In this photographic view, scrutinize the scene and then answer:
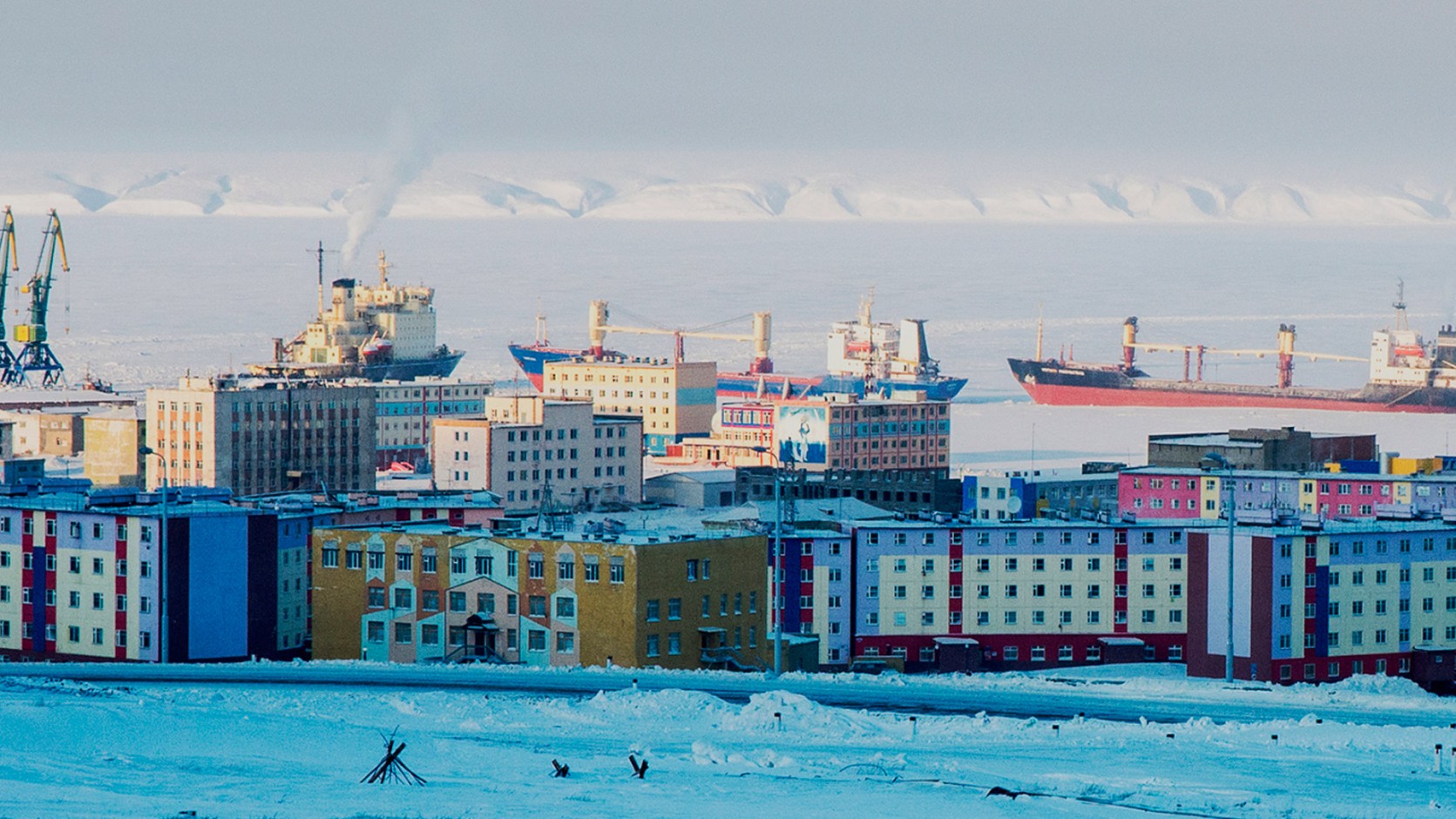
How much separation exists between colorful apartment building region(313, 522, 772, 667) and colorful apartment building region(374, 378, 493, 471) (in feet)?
254

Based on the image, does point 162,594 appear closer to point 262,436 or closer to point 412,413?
point 262,436

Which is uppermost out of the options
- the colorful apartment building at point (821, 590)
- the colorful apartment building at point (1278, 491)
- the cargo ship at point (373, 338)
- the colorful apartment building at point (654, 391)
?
the cargo ship at point (373, 338)

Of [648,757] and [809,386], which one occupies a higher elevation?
[809,386]

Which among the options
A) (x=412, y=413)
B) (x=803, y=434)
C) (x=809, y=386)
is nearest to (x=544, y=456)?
(x=803, y=434)

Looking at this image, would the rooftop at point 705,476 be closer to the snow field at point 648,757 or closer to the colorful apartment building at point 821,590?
→ the colorful apartment building at point 821,590

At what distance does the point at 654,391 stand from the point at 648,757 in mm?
108390

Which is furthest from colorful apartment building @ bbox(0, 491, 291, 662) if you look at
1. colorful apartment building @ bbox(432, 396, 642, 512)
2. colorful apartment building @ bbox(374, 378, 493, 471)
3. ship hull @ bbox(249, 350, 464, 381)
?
ship hull @ bbox(249, 350, 464, 381)

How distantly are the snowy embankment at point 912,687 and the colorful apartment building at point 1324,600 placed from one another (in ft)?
15.4

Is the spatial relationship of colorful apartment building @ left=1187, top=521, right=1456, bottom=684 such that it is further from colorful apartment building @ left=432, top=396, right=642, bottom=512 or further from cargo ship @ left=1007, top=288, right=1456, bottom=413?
cargo ship @ left=1007, top=288, right=1456, bottom=413

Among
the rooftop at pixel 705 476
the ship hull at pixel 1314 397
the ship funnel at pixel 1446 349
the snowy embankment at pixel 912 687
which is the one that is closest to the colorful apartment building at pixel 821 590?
the snowy embankment at pixel 912 687

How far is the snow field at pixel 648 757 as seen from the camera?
42.8 metres

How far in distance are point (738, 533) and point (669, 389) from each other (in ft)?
291

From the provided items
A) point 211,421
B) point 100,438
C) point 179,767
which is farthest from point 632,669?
point 100,438

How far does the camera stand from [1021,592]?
7044 cm
